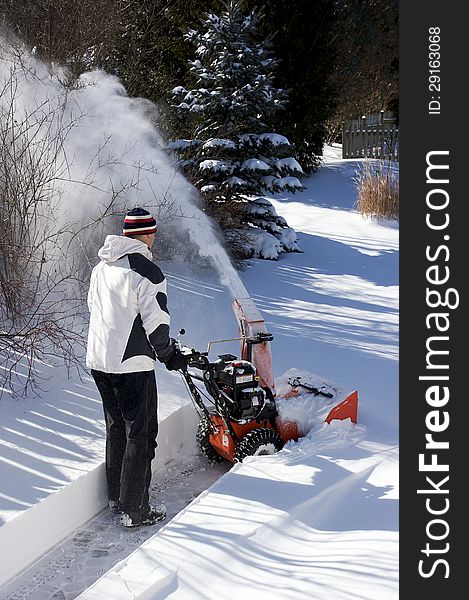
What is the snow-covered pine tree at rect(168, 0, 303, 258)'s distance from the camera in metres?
9.08

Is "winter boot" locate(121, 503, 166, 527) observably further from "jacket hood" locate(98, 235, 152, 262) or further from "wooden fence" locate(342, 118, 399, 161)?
"wooden fence" locate(342, 118, 399, 161)

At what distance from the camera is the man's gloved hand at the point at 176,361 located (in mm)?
3843

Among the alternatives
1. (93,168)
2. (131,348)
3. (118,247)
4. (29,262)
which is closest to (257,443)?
(131,348)

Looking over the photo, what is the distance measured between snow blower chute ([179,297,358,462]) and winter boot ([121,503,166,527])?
1.84 ft

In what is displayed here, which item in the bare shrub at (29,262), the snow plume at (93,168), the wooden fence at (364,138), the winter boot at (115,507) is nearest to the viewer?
the winter boot at (115,507)

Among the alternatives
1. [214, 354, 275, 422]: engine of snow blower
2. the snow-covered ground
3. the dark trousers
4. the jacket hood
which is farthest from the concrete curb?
the jacket hood

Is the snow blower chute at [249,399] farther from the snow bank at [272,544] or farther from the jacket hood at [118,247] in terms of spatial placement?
the jacket hood at [118,247]

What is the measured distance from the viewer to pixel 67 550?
12.1 feet

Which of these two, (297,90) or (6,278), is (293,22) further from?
(6,278)

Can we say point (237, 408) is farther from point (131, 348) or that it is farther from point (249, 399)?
point (131, 348)

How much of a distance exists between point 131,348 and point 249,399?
0.84 m

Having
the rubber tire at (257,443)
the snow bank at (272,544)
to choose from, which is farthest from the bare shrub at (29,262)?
the snow bank at (272,544)

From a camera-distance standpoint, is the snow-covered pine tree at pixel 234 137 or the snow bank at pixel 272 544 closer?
the snow bank at pixel 272 544

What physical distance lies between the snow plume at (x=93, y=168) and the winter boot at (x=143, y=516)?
2290 millimetres
